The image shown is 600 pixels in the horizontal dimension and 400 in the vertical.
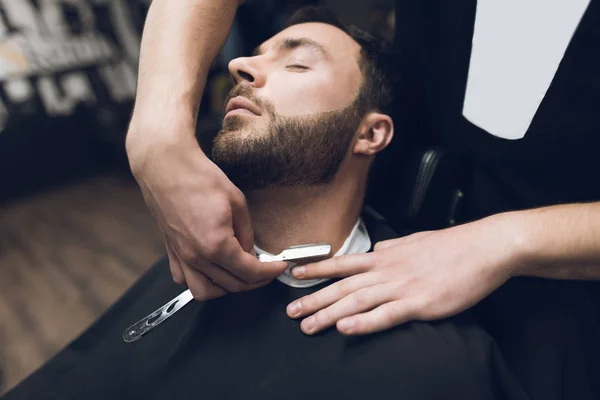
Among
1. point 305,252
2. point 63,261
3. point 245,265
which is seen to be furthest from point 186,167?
point 63,261

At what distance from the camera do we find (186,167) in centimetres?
66

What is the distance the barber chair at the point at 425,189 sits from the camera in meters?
0.95

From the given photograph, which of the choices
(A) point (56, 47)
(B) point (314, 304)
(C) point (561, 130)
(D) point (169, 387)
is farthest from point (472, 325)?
(A) point (56, 47)

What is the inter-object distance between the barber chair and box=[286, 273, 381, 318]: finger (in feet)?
1.04

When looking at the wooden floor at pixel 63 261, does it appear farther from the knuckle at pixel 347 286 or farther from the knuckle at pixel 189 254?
the knuckle at pixel 347 286

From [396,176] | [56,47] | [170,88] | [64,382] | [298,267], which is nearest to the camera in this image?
[170,88]

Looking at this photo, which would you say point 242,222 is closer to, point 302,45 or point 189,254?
point 189,254

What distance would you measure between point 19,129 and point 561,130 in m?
3.33

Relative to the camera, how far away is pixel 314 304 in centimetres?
78

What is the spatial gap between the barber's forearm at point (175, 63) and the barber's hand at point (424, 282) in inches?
16.6

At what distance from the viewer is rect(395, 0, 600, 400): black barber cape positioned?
751mm

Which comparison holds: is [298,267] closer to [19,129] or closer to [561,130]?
[561,130]

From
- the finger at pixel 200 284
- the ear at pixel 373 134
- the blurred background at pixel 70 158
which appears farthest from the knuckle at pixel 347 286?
the blurred background at pixel 70 158

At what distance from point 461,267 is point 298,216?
1.26ft
